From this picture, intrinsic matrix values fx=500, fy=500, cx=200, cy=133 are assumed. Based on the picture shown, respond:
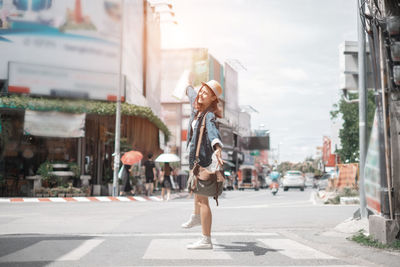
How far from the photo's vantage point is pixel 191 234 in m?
7.20

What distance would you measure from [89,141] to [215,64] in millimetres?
37830

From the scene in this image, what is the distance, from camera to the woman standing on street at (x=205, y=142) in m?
5.57

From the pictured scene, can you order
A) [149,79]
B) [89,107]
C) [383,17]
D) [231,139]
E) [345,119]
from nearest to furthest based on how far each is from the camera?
[383,17] < [89,107] < [149,79] < [345,119] < [231,139]

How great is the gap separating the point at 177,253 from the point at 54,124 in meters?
17.7

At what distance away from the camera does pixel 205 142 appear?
576 centimetres

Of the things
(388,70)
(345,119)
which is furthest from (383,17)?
(345,119)

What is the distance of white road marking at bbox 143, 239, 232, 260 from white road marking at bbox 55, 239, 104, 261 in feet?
2.15

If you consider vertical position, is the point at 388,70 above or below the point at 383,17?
below

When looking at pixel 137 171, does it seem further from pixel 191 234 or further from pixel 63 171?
pixel 191 234

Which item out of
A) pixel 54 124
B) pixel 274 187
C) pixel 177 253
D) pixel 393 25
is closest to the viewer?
pixel 177 253

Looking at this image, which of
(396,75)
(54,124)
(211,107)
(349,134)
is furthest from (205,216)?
(349,134)

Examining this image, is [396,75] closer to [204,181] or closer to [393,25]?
[393,25]

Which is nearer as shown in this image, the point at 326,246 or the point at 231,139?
the point at 326,246

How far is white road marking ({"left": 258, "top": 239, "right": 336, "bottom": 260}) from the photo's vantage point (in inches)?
208
